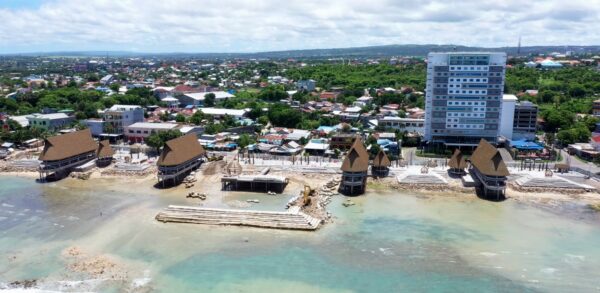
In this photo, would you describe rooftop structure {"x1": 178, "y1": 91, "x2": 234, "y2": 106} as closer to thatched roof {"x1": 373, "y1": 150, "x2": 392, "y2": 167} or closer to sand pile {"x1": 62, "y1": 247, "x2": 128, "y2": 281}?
thatched roof {"x1": 373, "y1": 150, "x2": 392, "y2": 167}

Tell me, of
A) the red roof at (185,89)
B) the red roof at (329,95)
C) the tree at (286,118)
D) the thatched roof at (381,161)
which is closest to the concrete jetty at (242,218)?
the thatched roof at (381,161)

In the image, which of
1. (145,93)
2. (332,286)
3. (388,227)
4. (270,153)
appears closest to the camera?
(332,286)

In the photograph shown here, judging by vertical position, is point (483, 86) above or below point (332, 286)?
above

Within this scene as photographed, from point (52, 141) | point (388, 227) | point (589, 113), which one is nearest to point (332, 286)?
point (388, 227)

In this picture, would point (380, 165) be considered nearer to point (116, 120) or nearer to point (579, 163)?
point (579, 163)

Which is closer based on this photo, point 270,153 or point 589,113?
point 270,153

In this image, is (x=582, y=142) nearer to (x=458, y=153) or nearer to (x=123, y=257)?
(x=458, y=153)
